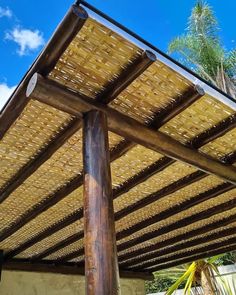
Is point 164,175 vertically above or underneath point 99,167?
above

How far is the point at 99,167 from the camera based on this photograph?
1.89 m

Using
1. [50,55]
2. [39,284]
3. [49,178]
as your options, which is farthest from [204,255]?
[50,55]

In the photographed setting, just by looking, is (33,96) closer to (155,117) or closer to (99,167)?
(99,167)

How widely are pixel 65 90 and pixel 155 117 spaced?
0.66m

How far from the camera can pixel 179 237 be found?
4551 mm

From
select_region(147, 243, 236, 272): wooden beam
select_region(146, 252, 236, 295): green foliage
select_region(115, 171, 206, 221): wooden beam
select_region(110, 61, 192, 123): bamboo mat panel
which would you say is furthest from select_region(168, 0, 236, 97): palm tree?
select_region(110, 61, 192, 123): bamboo mat panel

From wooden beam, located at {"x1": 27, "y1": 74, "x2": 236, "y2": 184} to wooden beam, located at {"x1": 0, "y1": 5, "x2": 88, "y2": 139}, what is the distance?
0.07m

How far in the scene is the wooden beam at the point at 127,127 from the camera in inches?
74.3

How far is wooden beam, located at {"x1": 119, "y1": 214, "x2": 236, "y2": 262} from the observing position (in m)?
4.04

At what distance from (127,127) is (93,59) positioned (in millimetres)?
517

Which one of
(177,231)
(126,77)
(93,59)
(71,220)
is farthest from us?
(177,231)

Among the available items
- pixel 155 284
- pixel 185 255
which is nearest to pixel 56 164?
pixel 185 255

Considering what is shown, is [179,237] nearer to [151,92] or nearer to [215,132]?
[215,132]

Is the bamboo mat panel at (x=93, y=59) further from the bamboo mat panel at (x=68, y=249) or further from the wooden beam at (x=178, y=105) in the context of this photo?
the bamboo mat panel at (x=68, y=249)
